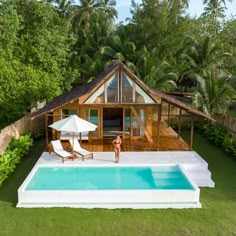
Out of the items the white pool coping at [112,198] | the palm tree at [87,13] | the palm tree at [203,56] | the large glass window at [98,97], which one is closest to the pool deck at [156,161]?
the white pool coping at [112,198]

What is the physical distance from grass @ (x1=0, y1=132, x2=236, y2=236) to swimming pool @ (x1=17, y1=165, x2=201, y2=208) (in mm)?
344

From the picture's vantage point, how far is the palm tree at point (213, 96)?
61.5 feet

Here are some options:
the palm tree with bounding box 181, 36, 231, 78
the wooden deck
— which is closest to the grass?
the wooden deck

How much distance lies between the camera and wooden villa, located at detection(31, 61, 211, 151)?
1434 cm

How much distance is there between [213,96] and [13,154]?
12606mm

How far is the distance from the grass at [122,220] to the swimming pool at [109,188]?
34 centimetres

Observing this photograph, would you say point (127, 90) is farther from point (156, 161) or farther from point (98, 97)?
point (156, 161)

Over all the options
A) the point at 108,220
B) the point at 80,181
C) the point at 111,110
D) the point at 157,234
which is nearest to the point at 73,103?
the point at 111,110

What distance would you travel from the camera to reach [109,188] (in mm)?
10492

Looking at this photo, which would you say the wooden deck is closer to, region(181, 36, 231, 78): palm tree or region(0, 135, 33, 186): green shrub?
region(0, 135, 33, 186): green shrub

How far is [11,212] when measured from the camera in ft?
30.6

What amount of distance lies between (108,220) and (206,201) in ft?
11.8

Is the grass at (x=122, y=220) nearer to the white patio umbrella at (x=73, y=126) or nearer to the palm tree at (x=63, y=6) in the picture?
the white patio umbrella at (x=73, y=126)

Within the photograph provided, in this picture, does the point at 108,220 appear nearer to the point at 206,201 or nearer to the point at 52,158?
the point at 206,201
